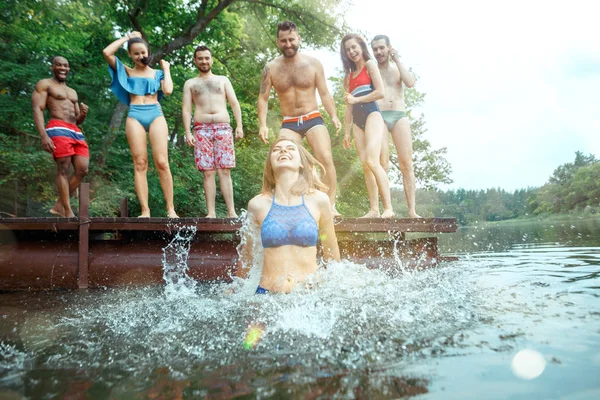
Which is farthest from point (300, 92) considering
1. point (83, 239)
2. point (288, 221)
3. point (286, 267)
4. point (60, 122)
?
point (60, 122)

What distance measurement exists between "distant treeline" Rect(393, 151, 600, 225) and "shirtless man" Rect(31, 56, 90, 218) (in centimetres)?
2704

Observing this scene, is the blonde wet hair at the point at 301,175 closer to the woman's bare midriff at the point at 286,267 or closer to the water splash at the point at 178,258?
the woman's bare midriff at the point at 286,267

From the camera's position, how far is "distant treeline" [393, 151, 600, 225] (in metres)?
78.3

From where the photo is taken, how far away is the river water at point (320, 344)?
2.26 metres

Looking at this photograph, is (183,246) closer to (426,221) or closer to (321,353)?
(426,221)

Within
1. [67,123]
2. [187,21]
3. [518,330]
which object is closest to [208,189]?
[67,123]

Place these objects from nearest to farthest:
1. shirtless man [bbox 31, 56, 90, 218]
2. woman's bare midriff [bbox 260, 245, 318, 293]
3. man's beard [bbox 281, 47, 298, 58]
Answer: woman's bare midriff [bbox 260, 245, 318, 293] < man's beard [bbox 281, 47, 298, 58] < shirtless man [bbox 31, 56, 90, 218]

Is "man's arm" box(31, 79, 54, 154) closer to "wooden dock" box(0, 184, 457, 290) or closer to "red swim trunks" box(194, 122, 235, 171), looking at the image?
"wooden dock" box(0, 184, 457, 290)

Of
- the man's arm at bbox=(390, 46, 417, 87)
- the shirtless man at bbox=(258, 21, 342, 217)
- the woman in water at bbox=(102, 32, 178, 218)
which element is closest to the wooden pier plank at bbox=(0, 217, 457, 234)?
the woman in water at bbox=(102, 32, 178, 218)

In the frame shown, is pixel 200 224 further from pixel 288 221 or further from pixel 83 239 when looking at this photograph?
pixel 288 221

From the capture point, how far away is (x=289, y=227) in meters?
3.91

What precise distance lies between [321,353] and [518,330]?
4.51 ft

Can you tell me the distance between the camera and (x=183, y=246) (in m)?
6.46

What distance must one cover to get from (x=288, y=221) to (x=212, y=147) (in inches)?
123
